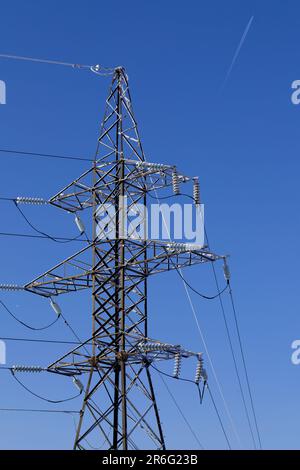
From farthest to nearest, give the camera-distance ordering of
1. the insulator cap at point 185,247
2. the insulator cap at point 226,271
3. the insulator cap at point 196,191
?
the insulator cap at point 226,271 → the insulator cap at point 196,191 → the insulator cap at point 185,247

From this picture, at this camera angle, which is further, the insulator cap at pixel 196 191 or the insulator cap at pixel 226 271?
the insulator cap at pixel 226 271

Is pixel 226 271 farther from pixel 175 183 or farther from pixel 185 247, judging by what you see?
pixel 175 183

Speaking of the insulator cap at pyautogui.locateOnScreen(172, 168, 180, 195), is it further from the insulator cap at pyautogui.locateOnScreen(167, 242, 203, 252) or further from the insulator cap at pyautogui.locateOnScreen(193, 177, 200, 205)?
the insulator cap at pyautogui.locateOnScreen(167, 242, 203, 252)

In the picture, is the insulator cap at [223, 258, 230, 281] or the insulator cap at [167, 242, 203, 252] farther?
the insulator cap at [223, 258, 230, 281]

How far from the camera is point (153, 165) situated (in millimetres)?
74188

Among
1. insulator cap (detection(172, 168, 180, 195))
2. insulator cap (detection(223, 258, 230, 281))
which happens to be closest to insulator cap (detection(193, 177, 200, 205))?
insulator cap (detection(172, 168, 180, 195))

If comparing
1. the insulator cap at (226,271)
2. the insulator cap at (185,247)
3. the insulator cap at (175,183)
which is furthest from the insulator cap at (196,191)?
the insulator cap at (226,271)

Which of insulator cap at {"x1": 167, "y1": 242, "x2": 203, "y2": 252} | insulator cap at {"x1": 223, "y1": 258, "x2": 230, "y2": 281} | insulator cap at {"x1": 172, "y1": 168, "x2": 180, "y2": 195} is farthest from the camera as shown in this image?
insulator cap at {"x1": 223, "y1": 258, "x2": 230, "y2": 281}

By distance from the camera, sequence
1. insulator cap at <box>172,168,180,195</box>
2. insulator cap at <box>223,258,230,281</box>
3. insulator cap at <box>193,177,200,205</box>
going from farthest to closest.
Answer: insulator cap at <box>223,258,230,281</box> → insulator cap at <box>193,177,200,205</box> → insulator cap at <box>172,168,180,195</box>

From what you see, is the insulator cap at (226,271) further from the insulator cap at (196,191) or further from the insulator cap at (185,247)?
the insulator cap at (196,191)

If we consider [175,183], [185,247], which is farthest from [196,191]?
[185,247]

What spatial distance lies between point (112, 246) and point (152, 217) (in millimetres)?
2644
